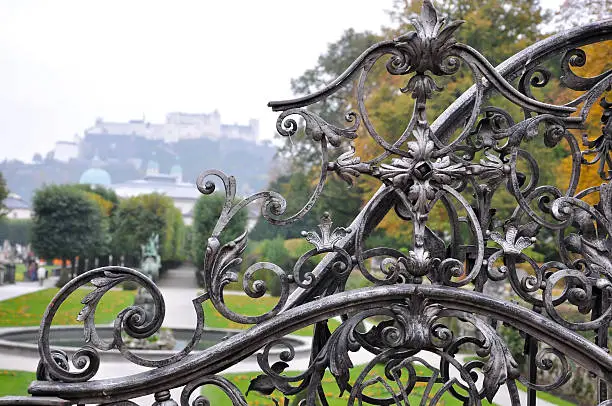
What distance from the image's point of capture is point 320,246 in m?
2.33

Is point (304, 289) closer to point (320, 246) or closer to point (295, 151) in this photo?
point (320, 246)

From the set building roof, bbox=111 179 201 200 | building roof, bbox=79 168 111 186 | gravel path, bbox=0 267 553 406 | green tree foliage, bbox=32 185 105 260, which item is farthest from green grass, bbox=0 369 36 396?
building roof, bbox=79 168 111 186

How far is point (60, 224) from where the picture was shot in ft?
110

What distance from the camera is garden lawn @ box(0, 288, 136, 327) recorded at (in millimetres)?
17891

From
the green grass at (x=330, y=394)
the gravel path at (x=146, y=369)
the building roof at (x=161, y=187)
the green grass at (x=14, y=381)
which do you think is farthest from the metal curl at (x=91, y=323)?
the building roof at (x=161, y=187)

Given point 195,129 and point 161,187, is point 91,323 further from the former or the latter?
point 195,129

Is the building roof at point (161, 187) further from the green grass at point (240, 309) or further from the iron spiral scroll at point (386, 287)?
the iron spiral scroll at point (386, 287)

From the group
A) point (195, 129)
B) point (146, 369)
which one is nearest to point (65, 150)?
point (195, 129)

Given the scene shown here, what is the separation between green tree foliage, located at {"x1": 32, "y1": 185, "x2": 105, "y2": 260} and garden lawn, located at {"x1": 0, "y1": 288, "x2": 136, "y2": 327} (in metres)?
8.26

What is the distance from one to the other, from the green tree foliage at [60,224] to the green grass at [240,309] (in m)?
11.4

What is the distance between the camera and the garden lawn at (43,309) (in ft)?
58.7

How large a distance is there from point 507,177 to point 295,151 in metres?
25.1

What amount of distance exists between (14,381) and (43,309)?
1062 centimetres

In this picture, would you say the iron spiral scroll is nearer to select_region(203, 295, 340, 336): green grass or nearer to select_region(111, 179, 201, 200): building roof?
select_region(203, 295, 340, 336): green grass
